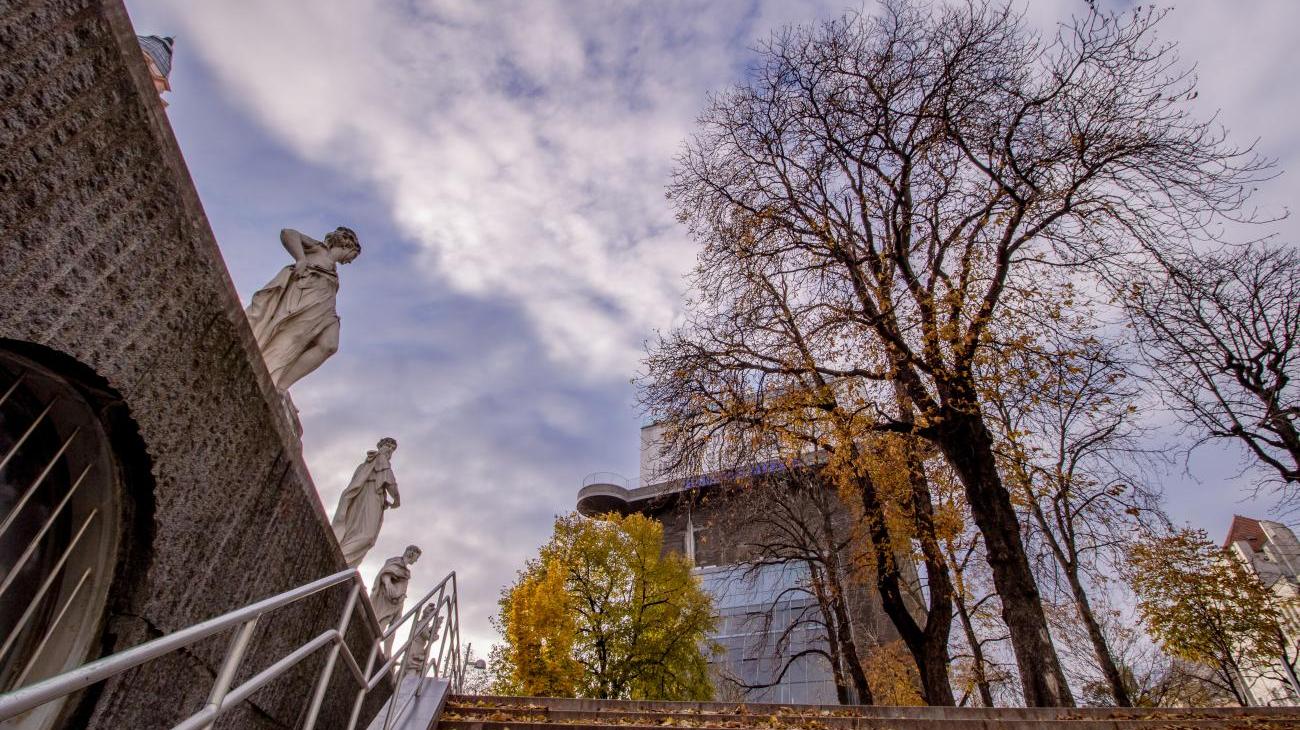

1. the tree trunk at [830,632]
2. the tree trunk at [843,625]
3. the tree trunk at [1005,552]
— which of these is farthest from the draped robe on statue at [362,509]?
the tree trunk at [830,632]

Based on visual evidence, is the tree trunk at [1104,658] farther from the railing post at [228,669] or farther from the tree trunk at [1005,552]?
the railing post at [228,669]

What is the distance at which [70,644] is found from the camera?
2424 millimetres

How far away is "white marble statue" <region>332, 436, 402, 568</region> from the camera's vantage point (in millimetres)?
8406

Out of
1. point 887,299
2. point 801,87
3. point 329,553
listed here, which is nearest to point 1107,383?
point 887,299

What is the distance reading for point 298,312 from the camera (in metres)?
4.96

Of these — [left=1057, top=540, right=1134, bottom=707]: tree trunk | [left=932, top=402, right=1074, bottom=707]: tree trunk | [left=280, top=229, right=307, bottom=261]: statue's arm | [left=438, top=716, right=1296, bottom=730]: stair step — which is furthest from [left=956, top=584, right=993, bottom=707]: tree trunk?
[left=280, top=229, right=307, bottom=261]: statue's arm

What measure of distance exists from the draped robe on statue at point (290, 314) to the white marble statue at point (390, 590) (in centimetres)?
608

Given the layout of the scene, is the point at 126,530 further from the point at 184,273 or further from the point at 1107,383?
the point at 1107,383

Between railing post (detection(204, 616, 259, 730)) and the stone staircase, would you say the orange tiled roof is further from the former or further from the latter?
railing post (detection(204, 616, 259, 730))

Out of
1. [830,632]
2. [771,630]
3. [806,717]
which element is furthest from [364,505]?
[771,630]

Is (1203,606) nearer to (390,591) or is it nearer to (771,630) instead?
(390,591)

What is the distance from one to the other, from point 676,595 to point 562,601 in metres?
4.15

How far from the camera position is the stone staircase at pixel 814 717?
520 centimetres

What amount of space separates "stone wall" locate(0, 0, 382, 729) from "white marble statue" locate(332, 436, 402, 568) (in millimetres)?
5216
